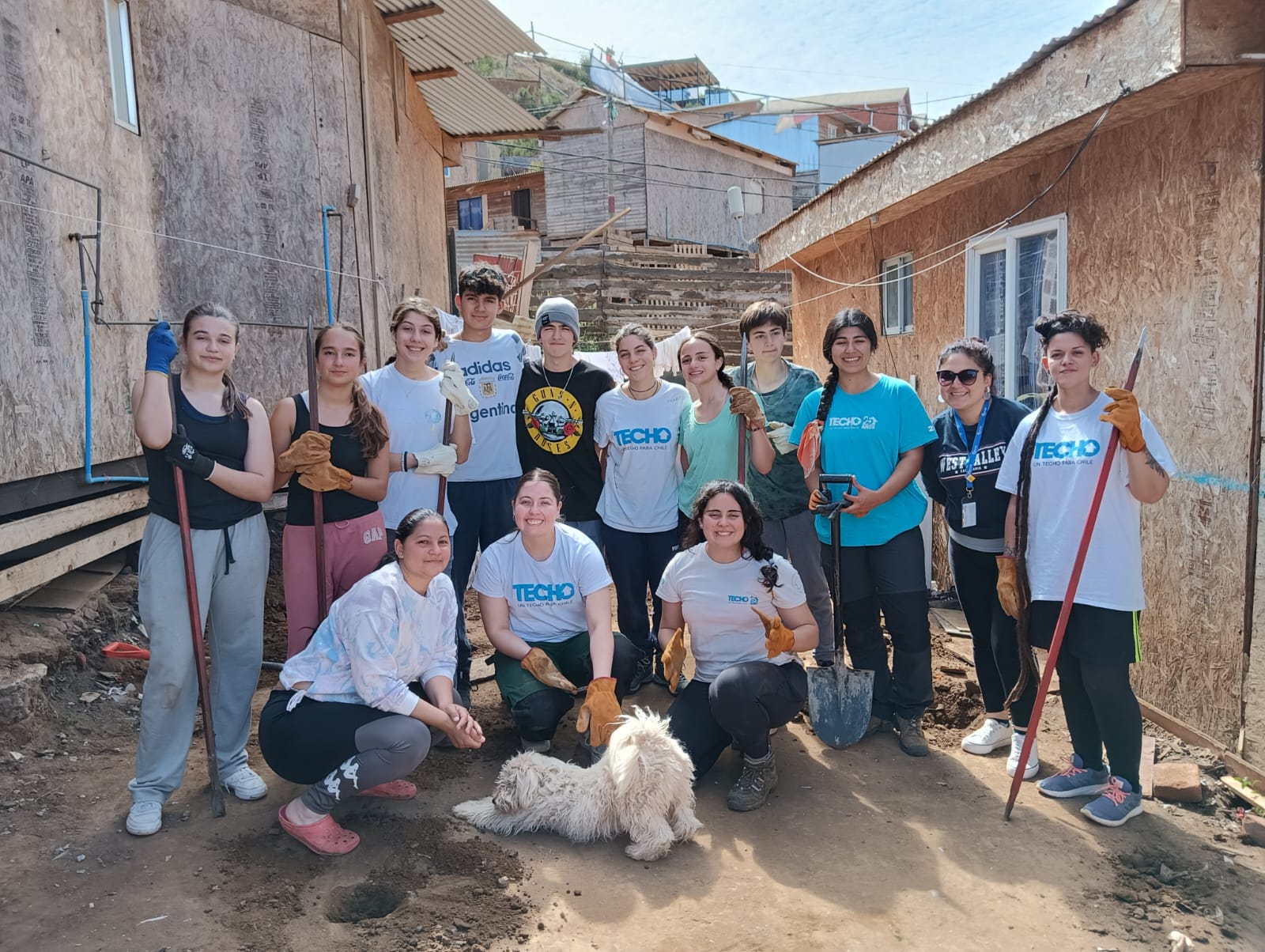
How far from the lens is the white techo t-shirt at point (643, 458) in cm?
422

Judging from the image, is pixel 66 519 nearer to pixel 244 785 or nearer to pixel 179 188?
pixel 244 785

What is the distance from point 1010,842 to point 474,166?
1134 inches

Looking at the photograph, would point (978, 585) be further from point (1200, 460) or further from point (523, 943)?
point (523, 943)

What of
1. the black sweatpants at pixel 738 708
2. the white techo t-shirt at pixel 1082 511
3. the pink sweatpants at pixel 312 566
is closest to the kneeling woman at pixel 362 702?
the pink sweatpants at pixel 312 566

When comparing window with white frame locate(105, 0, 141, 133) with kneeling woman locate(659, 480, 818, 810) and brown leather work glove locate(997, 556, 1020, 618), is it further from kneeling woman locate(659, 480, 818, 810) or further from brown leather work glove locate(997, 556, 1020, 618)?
brown leather work glove locate(997, 556, 1020, 618)

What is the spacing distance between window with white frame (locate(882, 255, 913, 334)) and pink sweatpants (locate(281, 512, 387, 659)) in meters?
4.92

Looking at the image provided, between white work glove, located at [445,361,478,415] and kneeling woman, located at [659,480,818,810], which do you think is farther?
white work glove, located at [445,361,478,415]

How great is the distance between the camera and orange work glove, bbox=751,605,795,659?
11.5 ft

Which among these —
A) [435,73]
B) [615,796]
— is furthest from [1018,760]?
[435,73]

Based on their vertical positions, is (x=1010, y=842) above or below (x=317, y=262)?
below

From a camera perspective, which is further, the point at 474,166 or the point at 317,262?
the point at 474,166

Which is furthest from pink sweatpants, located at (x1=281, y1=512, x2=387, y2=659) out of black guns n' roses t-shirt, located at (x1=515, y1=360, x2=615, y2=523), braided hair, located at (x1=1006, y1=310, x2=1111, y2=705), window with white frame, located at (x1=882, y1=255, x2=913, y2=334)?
window with white frame, located at (x1=882, y1=255, x2=913, y2=334)

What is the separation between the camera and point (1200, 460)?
3910mm

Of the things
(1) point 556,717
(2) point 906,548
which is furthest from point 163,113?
(2) point 906,548
